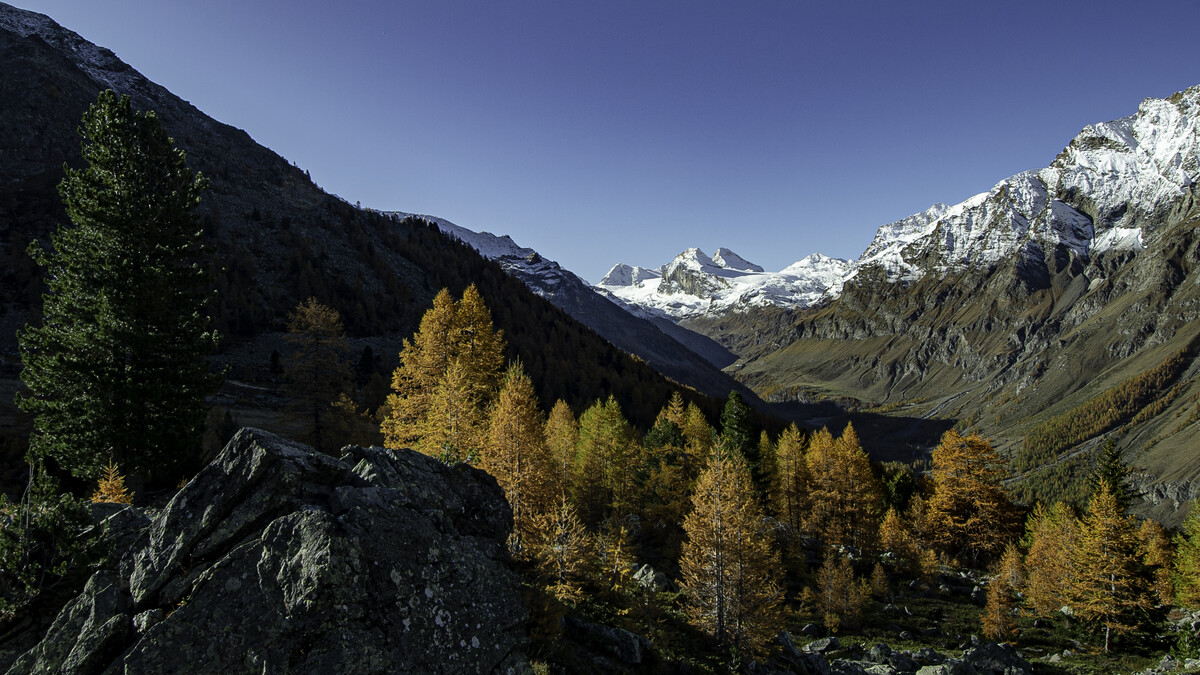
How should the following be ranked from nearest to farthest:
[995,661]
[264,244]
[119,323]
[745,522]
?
[119,323]
[995,661]
[745,522]
[264,244]

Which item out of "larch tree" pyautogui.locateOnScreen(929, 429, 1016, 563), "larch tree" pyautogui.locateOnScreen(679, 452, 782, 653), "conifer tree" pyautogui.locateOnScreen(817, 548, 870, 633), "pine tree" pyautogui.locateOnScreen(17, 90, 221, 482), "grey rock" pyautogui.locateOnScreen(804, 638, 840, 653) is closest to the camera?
"pine tree" pyautogui.locateOnScreen(17, 90, 221, 482)

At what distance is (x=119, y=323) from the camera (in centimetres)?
2042

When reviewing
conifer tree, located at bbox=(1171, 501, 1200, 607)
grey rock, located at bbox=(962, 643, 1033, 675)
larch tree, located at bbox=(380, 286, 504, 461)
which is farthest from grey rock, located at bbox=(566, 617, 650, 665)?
conifer tree, located at bbox=(1171, 501, 1200, 607)

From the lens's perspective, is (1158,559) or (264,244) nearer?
(1158,559)

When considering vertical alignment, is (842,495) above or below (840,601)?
above

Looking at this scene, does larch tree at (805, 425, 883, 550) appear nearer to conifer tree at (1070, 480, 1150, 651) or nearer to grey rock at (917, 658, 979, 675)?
conifer tree at (1070, 480, 1150, 651)

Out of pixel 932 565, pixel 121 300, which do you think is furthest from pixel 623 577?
pixel 932 565

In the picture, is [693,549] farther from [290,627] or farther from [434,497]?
[290,627]

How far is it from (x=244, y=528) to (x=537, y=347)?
109 metres

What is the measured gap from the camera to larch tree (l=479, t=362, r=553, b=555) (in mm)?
26516

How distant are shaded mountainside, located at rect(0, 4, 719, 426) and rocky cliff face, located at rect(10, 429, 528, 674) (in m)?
69.3

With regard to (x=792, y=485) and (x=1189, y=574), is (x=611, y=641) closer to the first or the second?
(x=792, y=485)

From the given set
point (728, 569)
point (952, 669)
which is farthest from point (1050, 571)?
point (728, 569)

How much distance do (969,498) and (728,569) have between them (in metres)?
39.5
